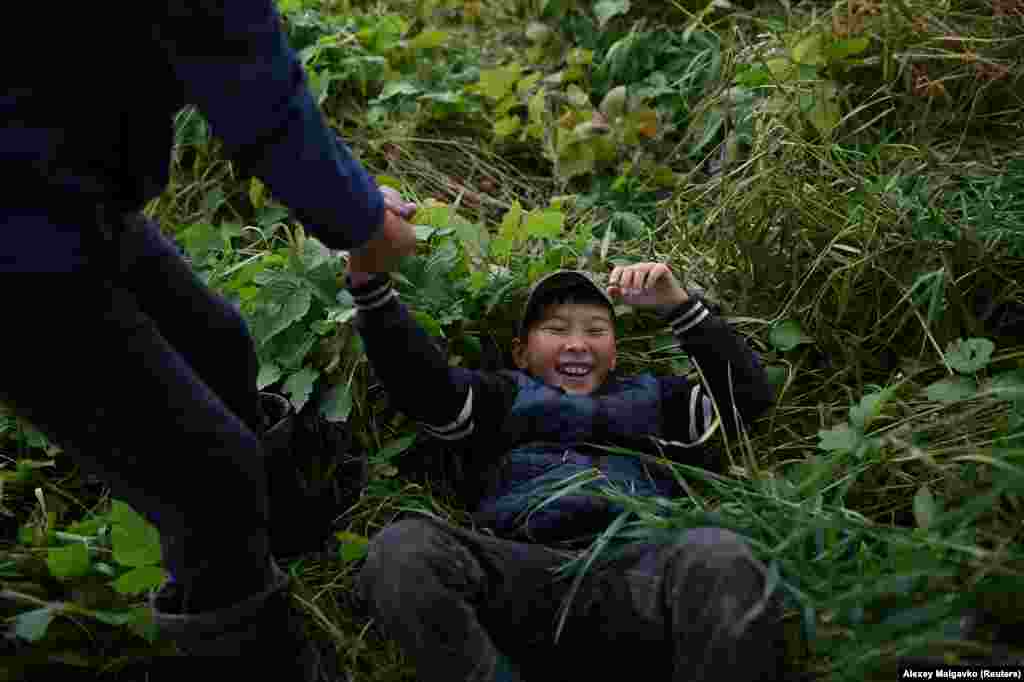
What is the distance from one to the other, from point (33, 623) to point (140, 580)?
189mm

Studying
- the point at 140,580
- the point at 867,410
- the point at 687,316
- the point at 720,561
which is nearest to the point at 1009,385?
the point at 867,410

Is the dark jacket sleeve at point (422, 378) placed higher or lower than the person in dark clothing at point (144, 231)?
lower

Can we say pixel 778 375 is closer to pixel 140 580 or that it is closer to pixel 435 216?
pixel 435 216

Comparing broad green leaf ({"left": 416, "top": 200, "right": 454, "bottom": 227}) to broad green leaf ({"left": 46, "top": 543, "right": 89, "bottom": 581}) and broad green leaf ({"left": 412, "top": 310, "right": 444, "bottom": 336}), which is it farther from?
broad green leaf ({"left": 46, "top": 543, "right": 89, "bottom": 581})

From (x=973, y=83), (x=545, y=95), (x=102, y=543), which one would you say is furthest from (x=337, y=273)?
(x=973, y=83)

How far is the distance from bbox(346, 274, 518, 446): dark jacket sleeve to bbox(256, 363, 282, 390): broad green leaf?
1.01 feet

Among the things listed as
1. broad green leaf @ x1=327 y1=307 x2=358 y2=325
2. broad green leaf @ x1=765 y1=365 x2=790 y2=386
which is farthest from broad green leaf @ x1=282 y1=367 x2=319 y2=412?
broad green leaf @ x1=765 y1=365 x2=790 y2=386

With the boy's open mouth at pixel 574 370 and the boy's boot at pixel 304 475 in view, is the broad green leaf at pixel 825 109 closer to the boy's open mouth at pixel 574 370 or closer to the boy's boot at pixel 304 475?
the boy's open mouth at pixel 574 370

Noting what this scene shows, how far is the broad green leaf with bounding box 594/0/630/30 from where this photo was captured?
11.8 ft

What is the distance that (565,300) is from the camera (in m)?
2.25

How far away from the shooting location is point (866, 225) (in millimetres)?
2414

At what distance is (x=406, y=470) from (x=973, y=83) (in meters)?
1.93

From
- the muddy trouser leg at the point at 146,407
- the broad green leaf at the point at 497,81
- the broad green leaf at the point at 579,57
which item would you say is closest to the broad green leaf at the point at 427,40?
the broad green leaf at the point at 497,81

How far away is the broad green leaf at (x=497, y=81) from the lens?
133 inches
